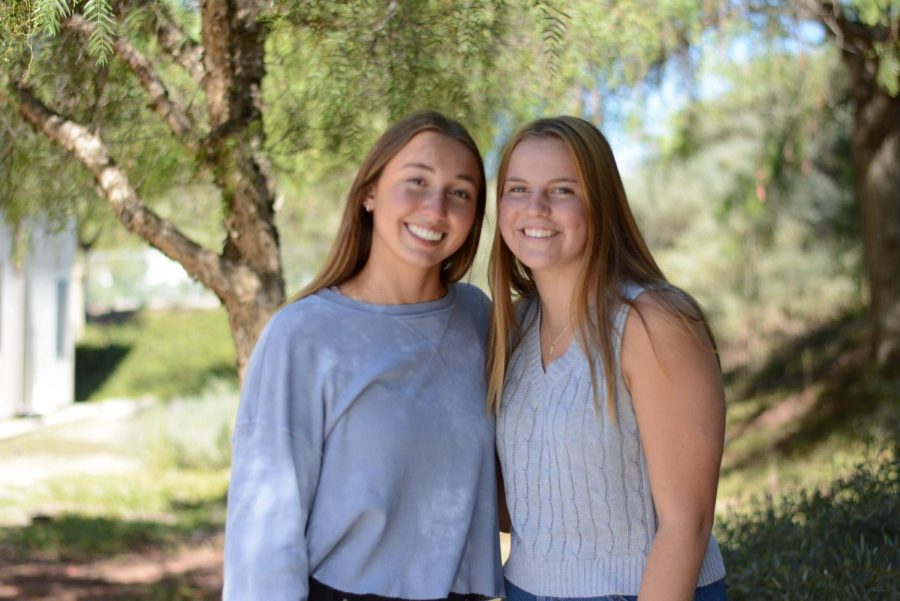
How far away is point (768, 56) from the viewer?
7.51 metres

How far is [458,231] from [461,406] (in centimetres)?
41

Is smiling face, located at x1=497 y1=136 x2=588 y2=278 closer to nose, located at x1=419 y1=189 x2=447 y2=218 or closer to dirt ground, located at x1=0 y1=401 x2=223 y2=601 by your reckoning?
nose, located at x1=419 y1=189 x2=447 y2=218

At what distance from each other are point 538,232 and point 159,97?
1779 millimetres

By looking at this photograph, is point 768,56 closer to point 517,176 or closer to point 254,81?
point 254,81

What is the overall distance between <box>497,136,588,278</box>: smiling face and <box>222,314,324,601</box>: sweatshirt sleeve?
542mm

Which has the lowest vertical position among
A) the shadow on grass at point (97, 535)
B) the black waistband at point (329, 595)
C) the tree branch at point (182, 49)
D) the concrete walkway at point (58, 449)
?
the concrete walkway at point (58, 449)

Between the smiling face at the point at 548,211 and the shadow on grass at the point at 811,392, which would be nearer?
the smiling face at the point at 548,211

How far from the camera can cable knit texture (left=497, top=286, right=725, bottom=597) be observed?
2176mm

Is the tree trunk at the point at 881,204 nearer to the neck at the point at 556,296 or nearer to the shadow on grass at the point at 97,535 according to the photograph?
the shadow on grass at the point at 97,535

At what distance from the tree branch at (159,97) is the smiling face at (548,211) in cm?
159

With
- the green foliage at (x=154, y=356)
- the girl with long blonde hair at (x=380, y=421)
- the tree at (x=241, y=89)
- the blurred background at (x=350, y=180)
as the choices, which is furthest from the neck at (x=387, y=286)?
the green foliage at (x=154, y=356)

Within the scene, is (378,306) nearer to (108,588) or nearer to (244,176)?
(244,176)

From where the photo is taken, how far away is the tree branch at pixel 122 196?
3.38m

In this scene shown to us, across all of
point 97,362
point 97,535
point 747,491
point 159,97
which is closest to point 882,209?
point 747,491
